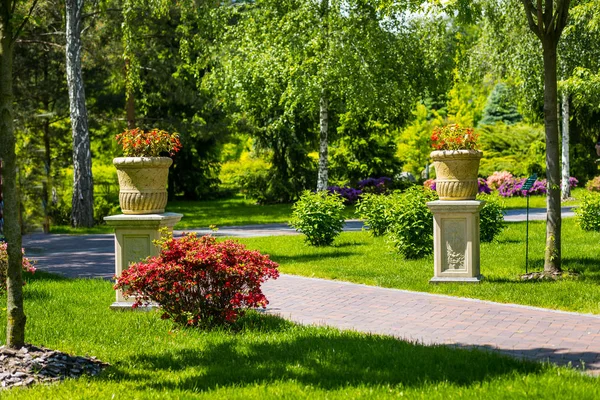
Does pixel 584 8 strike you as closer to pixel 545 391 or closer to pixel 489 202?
pixel 489 202

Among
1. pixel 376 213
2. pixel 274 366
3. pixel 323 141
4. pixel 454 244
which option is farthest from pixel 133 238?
pixel 323 141

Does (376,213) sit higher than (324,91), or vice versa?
(324,91)

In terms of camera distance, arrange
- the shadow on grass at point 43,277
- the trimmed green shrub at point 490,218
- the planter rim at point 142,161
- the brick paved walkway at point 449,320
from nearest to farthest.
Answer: the brick paved walkway at point 449,320 → the planter rim at point 142,161 → the shadow on grass at point 43,277 → the trimmed green shrub at point 490,218

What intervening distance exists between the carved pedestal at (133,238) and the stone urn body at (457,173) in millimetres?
4224

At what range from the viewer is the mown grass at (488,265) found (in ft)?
35.8

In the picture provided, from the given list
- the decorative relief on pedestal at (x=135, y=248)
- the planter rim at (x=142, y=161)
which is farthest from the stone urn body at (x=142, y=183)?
the decorative relief on pedestal at (x=135, y=248)

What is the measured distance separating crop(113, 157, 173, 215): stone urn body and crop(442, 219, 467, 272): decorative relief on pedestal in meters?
4.45

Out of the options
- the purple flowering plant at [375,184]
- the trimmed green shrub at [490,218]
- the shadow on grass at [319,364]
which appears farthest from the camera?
the purple flowering plant at [375,184]

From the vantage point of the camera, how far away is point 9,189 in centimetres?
693

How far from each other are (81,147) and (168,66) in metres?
7.92

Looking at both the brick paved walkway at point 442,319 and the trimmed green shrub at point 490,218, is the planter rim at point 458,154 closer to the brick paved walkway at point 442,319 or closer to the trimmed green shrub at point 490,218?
the brick paved walkway at point 442,319

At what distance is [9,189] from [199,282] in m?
2.50

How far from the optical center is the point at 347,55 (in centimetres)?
2328

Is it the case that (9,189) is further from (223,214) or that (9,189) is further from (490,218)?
(223,214)
